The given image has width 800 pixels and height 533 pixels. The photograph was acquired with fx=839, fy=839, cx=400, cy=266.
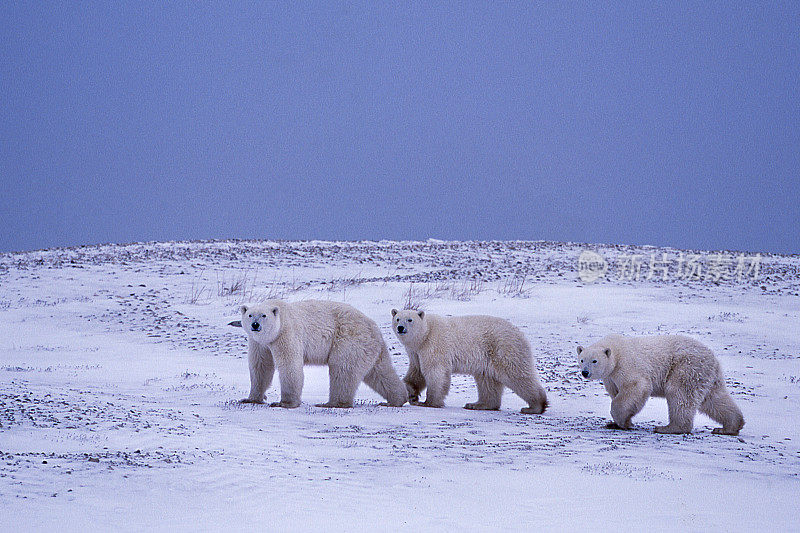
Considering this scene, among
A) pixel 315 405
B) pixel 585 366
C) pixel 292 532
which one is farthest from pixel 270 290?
pixel 292 532

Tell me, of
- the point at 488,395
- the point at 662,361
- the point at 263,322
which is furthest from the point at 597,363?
the point at 263,322

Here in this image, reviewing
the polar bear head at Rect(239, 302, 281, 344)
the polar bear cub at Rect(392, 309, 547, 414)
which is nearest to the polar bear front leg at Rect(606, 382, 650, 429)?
the polar bear cub at Rect(392, 309, 547, 414)

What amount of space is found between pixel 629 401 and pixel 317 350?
11.2 feet

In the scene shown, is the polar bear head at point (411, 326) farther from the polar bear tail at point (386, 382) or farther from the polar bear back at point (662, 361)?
the polar bear back at point (662, 361)

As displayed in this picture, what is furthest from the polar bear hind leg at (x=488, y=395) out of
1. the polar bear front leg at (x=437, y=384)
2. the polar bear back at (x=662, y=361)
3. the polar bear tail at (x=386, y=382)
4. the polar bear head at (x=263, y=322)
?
the polar bear head at (x=263, y=322)

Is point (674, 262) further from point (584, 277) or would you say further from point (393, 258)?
point (393, 258)

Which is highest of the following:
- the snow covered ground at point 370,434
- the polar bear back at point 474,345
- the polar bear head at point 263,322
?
the polar bear head at point 263,322

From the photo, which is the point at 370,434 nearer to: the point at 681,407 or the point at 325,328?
the point at 325,328

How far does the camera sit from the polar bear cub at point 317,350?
8.99m

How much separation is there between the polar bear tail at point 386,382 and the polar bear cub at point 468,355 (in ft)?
0.94

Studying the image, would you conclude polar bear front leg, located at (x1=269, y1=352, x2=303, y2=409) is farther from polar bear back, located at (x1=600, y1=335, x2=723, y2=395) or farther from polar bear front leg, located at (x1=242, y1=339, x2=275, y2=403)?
polar bear back, located at (x1=600, y1=335, x2=723, y2=395)

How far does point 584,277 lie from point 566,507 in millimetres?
17075

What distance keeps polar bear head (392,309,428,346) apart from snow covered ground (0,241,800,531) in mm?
796

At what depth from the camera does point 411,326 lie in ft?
31.4
